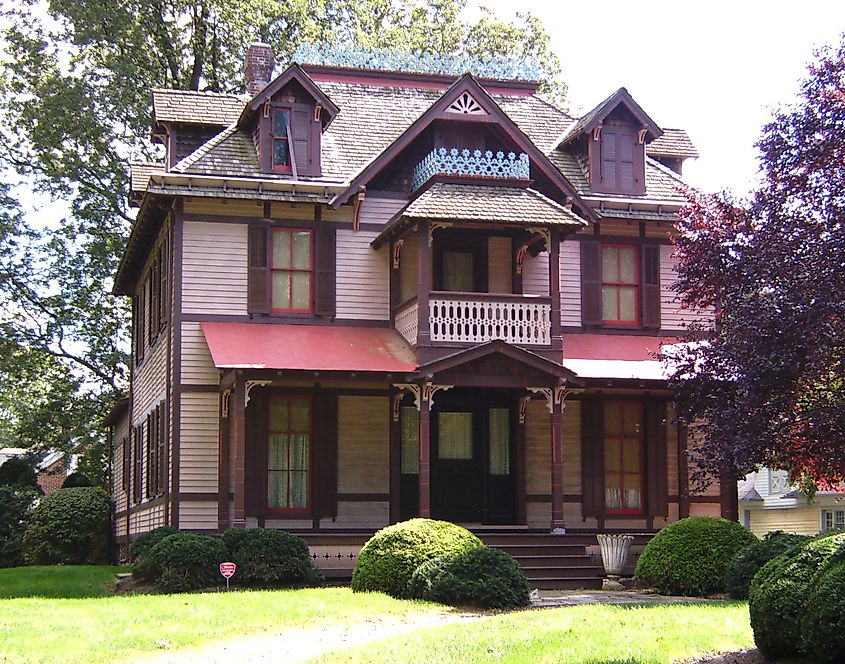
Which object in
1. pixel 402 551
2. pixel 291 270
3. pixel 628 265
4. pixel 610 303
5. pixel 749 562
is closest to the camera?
pixel 749 562

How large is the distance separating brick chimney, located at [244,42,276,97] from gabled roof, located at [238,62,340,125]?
4654 mm

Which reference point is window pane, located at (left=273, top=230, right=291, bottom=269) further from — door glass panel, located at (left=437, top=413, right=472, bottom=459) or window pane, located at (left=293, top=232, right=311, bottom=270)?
door glass panel, located at (left=437, top=413, right=472, bottom=459)

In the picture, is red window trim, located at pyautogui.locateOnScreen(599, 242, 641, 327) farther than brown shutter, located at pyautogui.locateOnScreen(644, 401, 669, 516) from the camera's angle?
Yes

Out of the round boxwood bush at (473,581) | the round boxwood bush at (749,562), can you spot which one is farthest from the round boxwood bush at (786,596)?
the round boxwood bush at (473,581)

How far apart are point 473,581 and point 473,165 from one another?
1004 cm

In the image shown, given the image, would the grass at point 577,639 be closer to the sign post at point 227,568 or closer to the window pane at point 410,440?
the sign post at point 227,568

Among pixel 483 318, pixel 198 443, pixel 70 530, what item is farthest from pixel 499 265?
pixel 70 530

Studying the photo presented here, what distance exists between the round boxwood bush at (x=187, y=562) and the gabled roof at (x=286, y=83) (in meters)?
9.05

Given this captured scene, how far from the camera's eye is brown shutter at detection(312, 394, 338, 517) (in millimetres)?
24734

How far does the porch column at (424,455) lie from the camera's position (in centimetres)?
2298

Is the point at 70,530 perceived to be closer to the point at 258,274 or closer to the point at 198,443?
the point at 198,443

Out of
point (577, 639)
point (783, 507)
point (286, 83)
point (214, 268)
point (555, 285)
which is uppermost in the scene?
point (286, 83)

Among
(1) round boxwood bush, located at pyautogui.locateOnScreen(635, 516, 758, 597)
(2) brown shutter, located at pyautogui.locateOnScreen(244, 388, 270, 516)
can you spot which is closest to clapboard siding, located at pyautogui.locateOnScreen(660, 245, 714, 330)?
(1) round boxwood bush, located at pyautogui.locateOnScreen(635, 516, 758, 597)

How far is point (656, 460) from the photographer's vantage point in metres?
26.6
